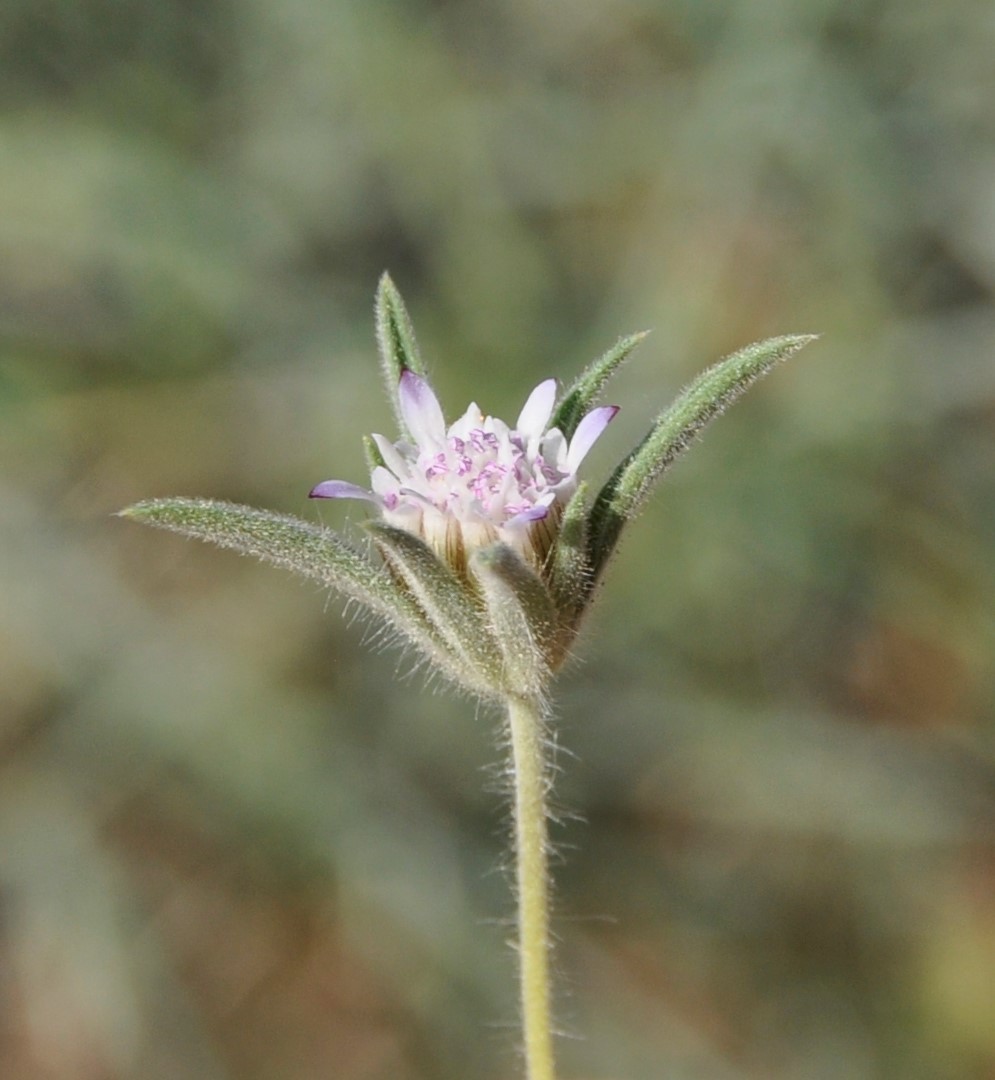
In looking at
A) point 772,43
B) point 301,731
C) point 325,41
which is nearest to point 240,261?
point 325,41

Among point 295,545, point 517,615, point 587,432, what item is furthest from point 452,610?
point 587,432

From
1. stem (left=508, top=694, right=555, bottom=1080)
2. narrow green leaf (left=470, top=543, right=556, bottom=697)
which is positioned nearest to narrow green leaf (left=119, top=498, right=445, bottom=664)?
narrow green leaf (left=470, top=543, right=556, bottom=697)

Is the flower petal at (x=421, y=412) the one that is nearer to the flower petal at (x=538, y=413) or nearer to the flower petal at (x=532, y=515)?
the flower petal at (x=538, y=413)

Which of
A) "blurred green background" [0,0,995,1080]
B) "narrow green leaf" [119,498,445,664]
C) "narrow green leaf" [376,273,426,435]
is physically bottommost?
"narrow green leaf" [119,498,445,664]

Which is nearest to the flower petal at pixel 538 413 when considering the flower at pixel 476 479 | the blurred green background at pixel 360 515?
the flower at pixel 476 479

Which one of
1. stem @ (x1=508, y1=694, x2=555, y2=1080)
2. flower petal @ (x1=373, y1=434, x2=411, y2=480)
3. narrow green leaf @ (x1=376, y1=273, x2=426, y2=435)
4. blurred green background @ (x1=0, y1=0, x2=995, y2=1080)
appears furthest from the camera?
blurred green background @ (x1=0, y1=0, x2=995, y2=1080)

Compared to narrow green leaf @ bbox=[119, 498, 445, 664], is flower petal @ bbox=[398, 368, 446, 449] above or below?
above

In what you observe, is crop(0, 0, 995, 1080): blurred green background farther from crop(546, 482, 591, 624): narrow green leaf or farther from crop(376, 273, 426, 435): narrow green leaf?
crop(546, 482, 591, 624): narrow green leaf
